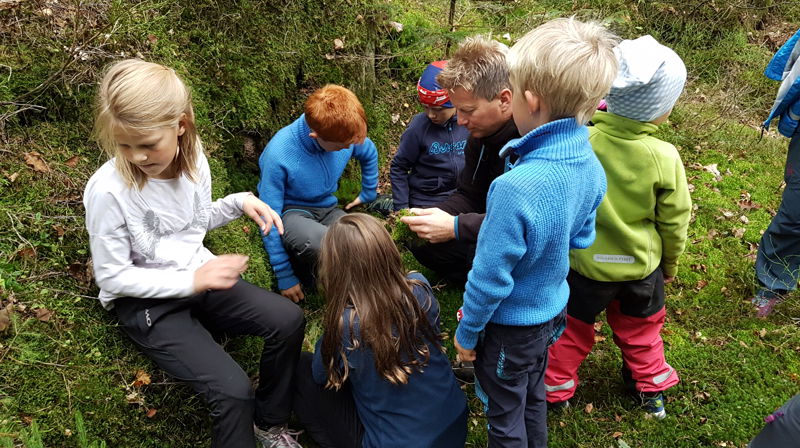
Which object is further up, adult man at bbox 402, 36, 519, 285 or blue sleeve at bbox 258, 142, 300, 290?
adult man at bbox 402, 36, 519, 285

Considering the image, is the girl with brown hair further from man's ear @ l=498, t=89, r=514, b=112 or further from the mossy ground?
man's ear @ l=498, t=89, r=514, b=112

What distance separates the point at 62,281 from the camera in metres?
2.86

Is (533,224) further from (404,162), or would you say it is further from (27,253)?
(27,253)

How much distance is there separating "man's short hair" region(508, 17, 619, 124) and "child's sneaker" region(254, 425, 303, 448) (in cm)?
233

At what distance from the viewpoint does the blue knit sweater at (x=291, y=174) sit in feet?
13.1

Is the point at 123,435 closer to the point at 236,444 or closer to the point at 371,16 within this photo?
the point at 236,444

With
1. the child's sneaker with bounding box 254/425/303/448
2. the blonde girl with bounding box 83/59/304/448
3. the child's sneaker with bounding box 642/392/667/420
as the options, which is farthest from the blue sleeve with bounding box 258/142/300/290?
the child's sneaker with bounding box 642/392/667/420

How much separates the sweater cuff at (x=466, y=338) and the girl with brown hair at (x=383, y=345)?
20cm

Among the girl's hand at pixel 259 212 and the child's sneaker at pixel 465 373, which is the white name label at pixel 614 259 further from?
the girl's hand at pixel 259 212

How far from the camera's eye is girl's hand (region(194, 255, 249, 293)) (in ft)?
8.77

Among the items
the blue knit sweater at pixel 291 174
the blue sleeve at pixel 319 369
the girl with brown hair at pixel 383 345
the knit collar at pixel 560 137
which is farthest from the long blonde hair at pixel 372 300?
the blue knit sweater at pixel 291 174

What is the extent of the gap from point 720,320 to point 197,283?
3990mm

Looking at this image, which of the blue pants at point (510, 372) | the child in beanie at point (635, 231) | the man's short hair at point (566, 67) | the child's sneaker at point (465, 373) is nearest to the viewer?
the man's short hair at point (566, 67)

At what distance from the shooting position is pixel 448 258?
4305 mm
